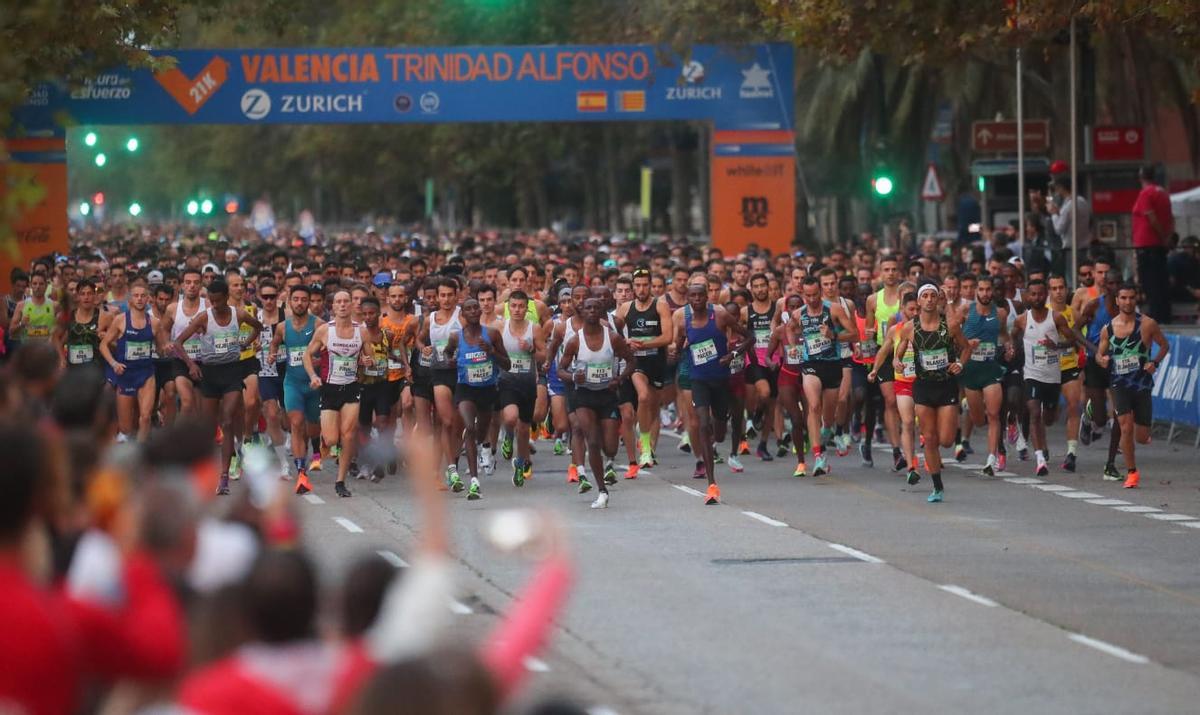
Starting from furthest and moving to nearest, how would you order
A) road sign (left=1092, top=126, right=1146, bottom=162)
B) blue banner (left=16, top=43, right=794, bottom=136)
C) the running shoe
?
blue banner (left=16, top=43, right=794, bottom=136)
road sign (left=1092, top=126, right=1146, bottom=162)
the running shoe

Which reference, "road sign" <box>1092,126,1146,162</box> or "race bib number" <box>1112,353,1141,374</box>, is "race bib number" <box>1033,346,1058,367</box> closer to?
"race bib number" <box>1112,353,1141,374</box>

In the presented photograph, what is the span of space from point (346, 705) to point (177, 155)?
98604mm

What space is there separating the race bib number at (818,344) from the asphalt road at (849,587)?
1179 mm

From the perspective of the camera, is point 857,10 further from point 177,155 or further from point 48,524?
point 177,155

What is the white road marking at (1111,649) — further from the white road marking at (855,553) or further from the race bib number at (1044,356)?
the race bib number at (1044,356)

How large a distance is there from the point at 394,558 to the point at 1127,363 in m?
7.76

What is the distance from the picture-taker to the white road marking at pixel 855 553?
1483 cm

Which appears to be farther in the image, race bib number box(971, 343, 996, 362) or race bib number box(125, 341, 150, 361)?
race bib number box(971, 343, 996, 362)

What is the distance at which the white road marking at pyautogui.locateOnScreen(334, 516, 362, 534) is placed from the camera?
53.7ft

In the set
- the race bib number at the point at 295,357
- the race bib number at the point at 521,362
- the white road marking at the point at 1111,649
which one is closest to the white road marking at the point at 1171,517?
the race bib number at the point at 521,362

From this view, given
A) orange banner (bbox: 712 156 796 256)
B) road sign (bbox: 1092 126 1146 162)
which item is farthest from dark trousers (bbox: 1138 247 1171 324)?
orange banner (bbox: 712 156 796 256)

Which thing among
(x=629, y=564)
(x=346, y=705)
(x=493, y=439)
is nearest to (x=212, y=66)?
(x=493, y=439)

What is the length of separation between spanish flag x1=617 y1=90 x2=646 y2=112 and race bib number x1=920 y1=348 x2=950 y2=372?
19.0 metres

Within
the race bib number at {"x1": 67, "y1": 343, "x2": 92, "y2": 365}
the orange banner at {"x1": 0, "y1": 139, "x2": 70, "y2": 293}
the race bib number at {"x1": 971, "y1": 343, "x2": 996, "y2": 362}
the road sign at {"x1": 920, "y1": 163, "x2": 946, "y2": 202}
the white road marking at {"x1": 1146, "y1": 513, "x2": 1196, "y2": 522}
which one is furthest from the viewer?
the road sign at {"x1": 920, "y1": 163, "x2": 946, "y2": 202}
